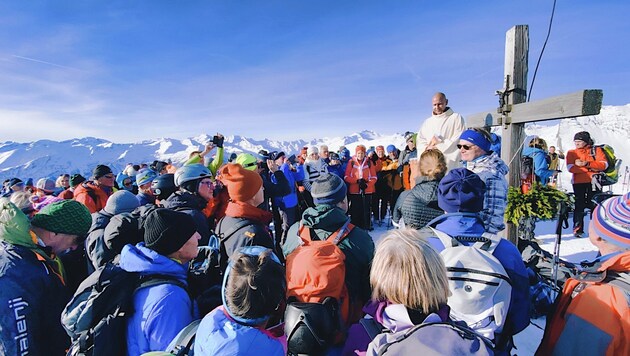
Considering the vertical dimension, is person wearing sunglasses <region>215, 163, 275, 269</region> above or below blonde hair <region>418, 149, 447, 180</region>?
below

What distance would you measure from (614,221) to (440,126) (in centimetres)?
314

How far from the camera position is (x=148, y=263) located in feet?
5.90

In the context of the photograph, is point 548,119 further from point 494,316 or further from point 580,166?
point 580,166

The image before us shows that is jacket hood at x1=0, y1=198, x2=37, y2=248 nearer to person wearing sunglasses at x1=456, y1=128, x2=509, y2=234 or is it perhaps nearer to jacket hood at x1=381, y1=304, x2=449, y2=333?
jacket hood at x1=381, y1=304, x2=449, y2=333

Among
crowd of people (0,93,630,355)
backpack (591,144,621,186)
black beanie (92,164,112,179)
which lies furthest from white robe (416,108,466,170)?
black beanie (92,164,112,179)

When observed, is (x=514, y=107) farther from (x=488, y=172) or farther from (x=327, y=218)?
(x=327, y=218)

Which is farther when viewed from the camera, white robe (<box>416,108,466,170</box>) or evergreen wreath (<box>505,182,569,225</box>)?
white robe (<box>416,108,466,170</box>)

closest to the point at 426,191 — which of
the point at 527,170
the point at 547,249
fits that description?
the point at 547,249

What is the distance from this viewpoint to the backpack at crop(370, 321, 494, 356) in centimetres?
109

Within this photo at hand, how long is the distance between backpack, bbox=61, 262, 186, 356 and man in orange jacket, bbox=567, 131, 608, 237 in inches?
311

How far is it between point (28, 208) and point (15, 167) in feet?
877

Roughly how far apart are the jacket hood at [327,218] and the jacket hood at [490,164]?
1620mm

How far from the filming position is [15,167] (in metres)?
196

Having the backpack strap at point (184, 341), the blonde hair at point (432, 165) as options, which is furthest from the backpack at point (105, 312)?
the blonde hair at point (432, 165)
